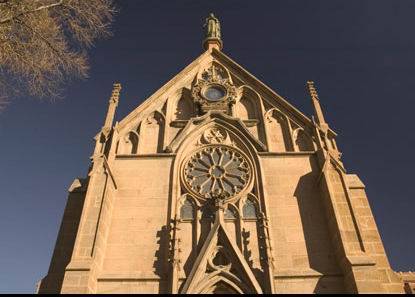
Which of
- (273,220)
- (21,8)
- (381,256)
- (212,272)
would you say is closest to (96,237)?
(212,272)

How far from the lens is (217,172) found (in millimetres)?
15727

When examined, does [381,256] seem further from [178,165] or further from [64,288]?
[64,288]

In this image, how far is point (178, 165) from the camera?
15.8m

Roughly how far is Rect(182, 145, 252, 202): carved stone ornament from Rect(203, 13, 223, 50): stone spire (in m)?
9.23

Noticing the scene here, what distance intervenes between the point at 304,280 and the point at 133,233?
6.40m

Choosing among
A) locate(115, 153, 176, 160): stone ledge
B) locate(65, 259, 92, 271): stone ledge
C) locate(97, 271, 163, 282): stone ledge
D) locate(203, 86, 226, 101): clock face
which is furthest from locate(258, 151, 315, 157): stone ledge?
locate(65, 259, 92, 271): stone ledge

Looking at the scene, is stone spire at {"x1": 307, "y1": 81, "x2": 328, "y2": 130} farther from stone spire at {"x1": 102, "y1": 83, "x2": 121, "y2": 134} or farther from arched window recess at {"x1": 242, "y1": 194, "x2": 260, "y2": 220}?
stone spire at {"x1": 102, "y1": 83, "x2": 121, "y2": 134}

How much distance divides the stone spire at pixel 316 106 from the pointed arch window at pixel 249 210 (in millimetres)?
5198

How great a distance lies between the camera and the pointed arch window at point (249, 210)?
46.2 ft

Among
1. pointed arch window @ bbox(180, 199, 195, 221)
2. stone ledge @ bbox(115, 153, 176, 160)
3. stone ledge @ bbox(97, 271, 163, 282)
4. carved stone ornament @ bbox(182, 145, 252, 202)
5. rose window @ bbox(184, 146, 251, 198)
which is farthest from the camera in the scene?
stone ledge @ bbox(115, 153, 176, 160)

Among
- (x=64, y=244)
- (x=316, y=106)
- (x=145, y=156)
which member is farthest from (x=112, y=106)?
(x=316, y=106)

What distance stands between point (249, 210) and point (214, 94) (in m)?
7.13

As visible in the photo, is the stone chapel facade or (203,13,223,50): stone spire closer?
the stone chapel facade

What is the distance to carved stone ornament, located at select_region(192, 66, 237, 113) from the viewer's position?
18.2 meters
